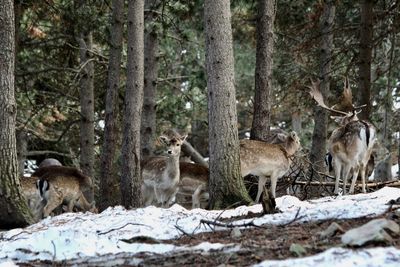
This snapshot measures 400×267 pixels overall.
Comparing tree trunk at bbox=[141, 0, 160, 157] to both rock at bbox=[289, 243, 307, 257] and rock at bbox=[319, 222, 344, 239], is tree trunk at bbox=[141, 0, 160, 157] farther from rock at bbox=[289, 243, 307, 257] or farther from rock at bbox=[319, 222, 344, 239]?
rock at bbox=[289, 243, 307, 257]

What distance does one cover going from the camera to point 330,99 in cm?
1878

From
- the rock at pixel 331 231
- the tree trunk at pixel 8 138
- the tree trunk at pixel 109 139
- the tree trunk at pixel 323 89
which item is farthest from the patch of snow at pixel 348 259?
the tree trunk at pixel 323 89

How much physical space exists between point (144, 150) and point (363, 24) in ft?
19.1

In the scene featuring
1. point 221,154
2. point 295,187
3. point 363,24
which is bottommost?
point 295,187

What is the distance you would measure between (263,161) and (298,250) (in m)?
6.94

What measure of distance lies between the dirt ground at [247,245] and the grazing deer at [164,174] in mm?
6072

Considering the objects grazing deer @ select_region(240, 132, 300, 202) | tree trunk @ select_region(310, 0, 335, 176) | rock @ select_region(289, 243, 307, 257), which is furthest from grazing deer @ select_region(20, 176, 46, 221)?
rock @ select_region(289, 243, 307, 257)

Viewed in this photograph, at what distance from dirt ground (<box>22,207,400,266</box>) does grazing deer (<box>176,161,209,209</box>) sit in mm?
6227

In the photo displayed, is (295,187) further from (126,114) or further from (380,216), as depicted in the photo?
(380,216)

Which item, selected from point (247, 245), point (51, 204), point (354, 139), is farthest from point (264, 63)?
point (247, 245)

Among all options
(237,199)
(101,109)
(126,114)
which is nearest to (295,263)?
(237,199)

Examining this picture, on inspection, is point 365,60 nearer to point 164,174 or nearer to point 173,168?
point 173,168

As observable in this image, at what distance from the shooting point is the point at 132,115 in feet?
37.8

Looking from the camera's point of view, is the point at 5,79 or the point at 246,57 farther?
the point at 246,57
